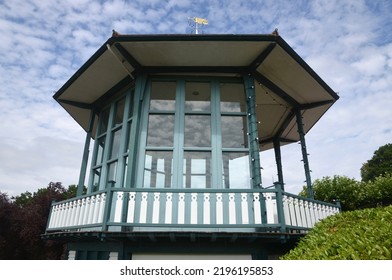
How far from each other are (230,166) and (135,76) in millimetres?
3928

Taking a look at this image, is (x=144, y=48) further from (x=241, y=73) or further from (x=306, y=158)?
(x=306, y=158)

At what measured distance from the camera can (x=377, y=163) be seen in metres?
50.2

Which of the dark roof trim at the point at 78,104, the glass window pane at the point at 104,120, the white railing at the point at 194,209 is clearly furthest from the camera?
the dark roof trim at the point at 78,104

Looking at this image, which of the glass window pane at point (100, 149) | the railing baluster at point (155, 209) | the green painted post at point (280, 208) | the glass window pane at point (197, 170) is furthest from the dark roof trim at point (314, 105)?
the glass window pane at point (100, 149)

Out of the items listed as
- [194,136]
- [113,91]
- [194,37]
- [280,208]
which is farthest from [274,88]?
[113,91]

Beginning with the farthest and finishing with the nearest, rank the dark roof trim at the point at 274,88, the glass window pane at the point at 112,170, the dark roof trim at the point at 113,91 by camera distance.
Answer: the dark roof trim at the point at 113,91
the dark roof trim at the point at 274,88
the glass window pane at the point at 112,170

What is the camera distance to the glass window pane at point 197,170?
24.3 ft

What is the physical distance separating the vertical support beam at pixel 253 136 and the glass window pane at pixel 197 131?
1.16 m

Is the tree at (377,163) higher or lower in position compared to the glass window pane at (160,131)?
higher

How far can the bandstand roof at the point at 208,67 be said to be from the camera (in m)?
7.29

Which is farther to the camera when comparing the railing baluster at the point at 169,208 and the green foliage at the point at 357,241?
the railing baluster at the point at 169,208

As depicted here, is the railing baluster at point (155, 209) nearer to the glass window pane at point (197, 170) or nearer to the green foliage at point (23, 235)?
the glass window pane at point (197, 170)

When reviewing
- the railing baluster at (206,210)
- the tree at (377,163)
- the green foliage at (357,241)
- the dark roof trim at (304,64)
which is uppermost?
the tree at (377,163)

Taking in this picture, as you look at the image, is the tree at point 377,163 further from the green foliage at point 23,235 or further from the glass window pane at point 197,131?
the glass window pane at point 197,131
